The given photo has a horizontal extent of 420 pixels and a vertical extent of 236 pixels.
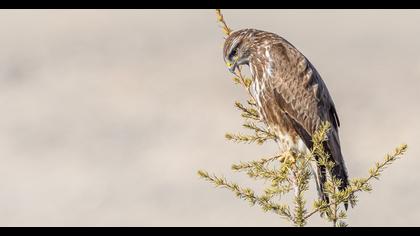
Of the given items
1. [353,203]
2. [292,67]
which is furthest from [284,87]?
[353,203]

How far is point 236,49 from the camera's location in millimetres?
9719

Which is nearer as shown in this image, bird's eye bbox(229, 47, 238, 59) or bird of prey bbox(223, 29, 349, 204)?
bird of prey bbox(223, 29, 349, 204)

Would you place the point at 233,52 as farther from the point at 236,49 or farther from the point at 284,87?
the point at 284,87

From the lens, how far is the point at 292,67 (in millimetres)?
9680

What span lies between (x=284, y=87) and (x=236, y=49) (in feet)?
3.28

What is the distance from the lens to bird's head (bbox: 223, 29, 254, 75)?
959cm

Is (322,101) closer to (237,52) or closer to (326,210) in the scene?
(237,52)

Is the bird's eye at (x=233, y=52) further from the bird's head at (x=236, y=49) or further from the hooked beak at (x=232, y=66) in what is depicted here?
the hooked beak at (x=232, y=66)

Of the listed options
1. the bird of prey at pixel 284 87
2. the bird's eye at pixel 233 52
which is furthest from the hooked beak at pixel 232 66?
the bird's eye at pixel 233 52

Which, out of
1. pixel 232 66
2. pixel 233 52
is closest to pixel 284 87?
pixel 232 66

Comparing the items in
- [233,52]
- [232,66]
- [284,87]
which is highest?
[233,52]

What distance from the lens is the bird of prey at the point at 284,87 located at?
9.22 metres

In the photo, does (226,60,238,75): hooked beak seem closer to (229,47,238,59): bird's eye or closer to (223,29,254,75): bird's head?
(223,29,254,75): bird's head

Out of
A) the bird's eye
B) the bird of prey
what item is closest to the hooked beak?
the bird of prey
